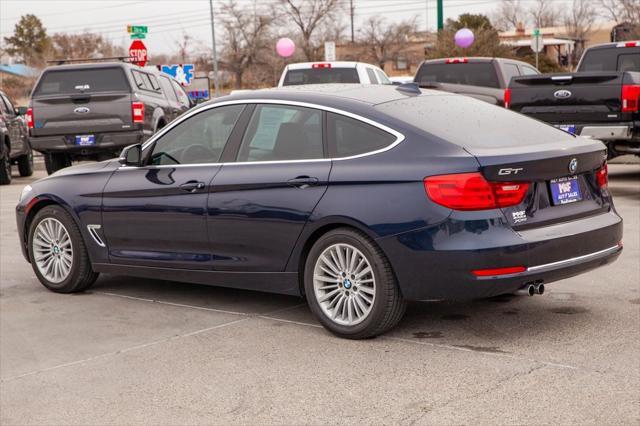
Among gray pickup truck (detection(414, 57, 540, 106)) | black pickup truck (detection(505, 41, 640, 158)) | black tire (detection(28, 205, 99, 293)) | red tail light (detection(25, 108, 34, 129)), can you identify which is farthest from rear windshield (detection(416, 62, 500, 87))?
black tire (detection(28, 205, 99, 293))

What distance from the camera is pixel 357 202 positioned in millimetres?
5922

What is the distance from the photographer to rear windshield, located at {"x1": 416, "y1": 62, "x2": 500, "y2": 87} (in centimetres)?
1853

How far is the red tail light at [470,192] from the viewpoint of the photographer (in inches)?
221

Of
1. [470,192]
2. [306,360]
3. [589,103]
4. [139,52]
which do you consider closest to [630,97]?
[589,103]

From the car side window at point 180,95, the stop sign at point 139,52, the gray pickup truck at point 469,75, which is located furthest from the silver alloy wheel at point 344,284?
the stop sign at point 139,52

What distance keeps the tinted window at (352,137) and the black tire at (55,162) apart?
11632 millimetres

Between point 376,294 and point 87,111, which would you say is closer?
point 376,294

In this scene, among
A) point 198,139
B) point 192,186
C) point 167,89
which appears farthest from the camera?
point 167,89

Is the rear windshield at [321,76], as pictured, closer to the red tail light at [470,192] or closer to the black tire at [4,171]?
the black tire at [4,171]

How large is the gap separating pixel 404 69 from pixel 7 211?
65639 millimetres

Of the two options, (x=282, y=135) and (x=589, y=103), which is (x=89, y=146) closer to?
(x=589, y=103)

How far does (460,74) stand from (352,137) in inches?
511

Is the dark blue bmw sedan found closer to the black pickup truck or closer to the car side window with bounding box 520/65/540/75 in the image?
the black pickup truck

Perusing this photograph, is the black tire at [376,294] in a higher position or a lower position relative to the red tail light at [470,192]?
lower
